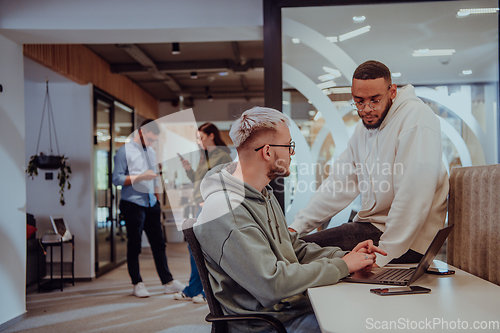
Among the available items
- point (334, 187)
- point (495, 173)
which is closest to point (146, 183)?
point (334, 187)

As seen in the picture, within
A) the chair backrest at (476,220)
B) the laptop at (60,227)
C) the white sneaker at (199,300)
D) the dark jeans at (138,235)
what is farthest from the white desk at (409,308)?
the laptop at (60,227)

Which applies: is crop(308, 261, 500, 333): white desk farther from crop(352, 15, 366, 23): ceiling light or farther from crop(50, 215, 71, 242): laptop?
crop(50, 215, 71, 242): laptop

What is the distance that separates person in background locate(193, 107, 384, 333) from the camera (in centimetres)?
112

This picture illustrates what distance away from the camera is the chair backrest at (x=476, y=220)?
4.45 feet

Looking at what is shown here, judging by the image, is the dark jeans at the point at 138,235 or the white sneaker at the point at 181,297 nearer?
the white sneaker at the point at 181,297

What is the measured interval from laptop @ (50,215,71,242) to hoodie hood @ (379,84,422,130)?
3.89 meters

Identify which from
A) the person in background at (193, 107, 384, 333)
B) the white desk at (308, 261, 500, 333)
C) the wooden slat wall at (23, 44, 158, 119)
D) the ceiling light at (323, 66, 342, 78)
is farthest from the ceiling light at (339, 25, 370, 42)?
the wooden slat wall at (23, 44, 158, 119)

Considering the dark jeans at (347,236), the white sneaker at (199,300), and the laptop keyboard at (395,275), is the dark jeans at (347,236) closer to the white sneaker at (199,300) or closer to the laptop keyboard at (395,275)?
the laptop keyboard at (395,275)

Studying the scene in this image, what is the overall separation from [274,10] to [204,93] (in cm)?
569

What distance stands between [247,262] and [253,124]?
48 centimetres

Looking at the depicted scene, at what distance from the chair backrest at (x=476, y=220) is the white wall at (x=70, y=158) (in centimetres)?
429

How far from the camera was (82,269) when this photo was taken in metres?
4.83

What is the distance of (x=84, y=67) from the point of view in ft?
16.0

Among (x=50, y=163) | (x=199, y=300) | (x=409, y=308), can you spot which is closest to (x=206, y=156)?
(x=199, y=300)
